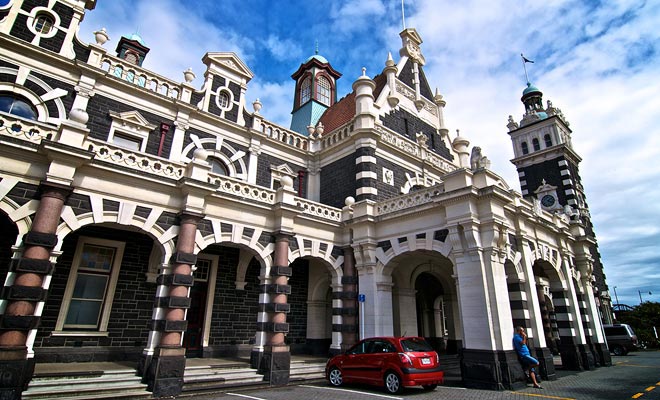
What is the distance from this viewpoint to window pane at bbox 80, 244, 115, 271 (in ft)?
43.5

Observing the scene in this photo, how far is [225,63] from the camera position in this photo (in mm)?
18766

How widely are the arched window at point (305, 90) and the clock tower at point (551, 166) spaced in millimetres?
22705

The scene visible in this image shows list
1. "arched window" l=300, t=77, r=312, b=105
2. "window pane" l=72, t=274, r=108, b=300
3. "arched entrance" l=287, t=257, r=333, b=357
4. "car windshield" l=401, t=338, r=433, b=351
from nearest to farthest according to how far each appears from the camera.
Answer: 1. "car windshield" l=401, t=338, r=433, b=351
2. "window pane" l=72, t=274, r=108, b=300
3. "arched entrance" l=287, t=257, r=333, b=357
4. "arched window" l=300, t=77, r=312, b=105

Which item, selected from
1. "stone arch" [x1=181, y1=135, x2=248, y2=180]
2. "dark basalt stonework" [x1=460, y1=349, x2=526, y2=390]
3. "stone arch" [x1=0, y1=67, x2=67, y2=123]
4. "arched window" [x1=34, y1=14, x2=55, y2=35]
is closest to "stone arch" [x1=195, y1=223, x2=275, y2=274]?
"stone arch" [x1=181, y1=135, x2=248, y2=180]

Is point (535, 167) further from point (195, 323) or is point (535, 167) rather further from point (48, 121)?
point (48, 121)

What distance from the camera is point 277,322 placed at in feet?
44.1

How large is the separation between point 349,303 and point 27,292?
37.8ft

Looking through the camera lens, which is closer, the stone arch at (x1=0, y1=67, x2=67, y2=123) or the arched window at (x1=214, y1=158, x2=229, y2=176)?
the stone arch at (x1=0, y1=67, x2=67, y2=123)

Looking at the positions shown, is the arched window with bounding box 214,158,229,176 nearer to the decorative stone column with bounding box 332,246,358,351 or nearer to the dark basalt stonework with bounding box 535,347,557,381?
the decorative stone column with bounding box 332,246,358,351

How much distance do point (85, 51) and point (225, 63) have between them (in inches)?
241

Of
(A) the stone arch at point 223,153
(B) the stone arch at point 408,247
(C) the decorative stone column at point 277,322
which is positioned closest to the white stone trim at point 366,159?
(B) the stone arch at point 408,247

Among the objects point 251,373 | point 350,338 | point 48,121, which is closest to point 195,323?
point 251,373

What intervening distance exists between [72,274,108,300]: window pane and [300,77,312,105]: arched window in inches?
789

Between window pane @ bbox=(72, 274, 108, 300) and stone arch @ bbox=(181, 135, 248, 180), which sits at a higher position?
stone arch @ bbox=(181, 135, 248, 180)
